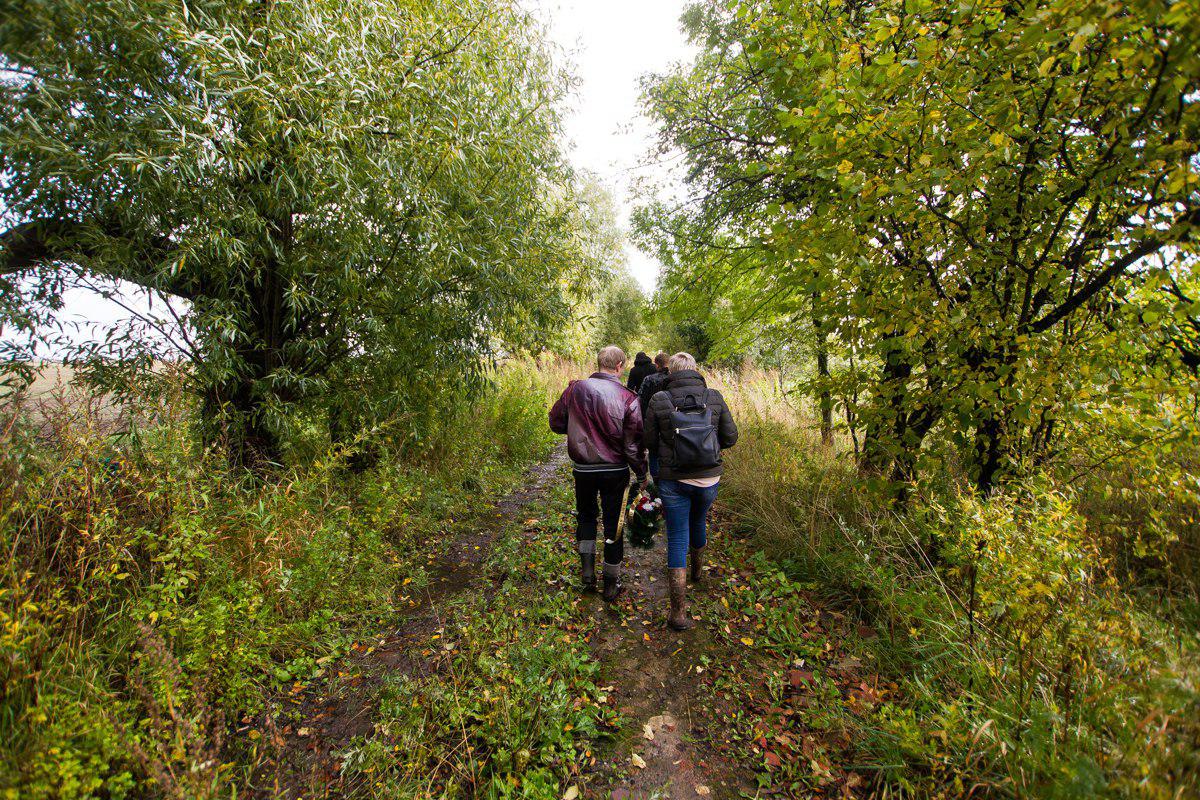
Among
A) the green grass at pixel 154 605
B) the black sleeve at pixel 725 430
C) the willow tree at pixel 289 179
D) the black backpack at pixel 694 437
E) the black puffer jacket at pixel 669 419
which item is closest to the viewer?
the green grass at pixel 154 605

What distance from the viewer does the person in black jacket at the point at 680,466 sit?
3516 millimetres

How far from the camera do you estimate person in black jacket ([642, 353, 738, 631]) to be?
138 inches

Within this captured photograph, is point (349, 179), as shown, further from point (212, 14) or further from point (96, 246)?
point (96, 246)

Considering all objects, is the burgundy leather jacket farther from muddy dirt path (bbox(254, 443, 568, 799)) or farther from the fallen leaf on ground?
the fallen leaf on ground

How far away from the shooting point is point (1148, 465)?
2.47 m

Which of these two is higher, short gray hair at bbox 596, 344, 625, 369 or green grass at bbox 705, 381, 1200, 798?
short gray hair at bbox 596, 344, 625, 369

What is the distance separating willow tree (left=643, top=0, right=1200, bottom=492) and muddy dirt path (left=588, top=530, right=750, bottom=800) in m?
2.18

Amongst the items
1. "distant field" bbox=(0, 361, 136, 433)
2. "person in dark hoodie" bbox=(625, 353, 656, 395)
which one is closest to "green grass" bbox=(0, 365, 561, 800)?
"distant field" bbox=(0, 361, 136, 433)

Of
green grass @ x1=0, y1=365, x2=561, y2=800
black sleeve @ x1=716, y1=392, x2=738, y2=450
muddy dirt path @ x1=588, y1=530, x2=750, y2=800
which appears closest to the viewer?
green grass @ x1=0, y1=365, x2=561, y2=800

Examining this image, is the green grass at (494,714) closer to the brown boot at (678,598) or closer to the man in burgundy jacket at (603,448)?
the man in burgundy jacket at (603,448)

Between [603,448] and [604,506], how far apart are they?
57cm

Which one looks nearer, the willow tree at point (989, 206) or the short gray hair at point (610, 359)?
the willow tree at point (989, 206)

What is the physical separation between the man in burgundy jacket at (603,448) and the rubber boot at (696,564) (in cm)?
71

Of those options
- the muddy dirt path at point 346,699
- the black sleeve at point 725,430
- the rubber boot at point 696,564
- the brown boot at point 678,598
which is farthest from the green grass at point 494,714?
the black sleeve at point 725,430
